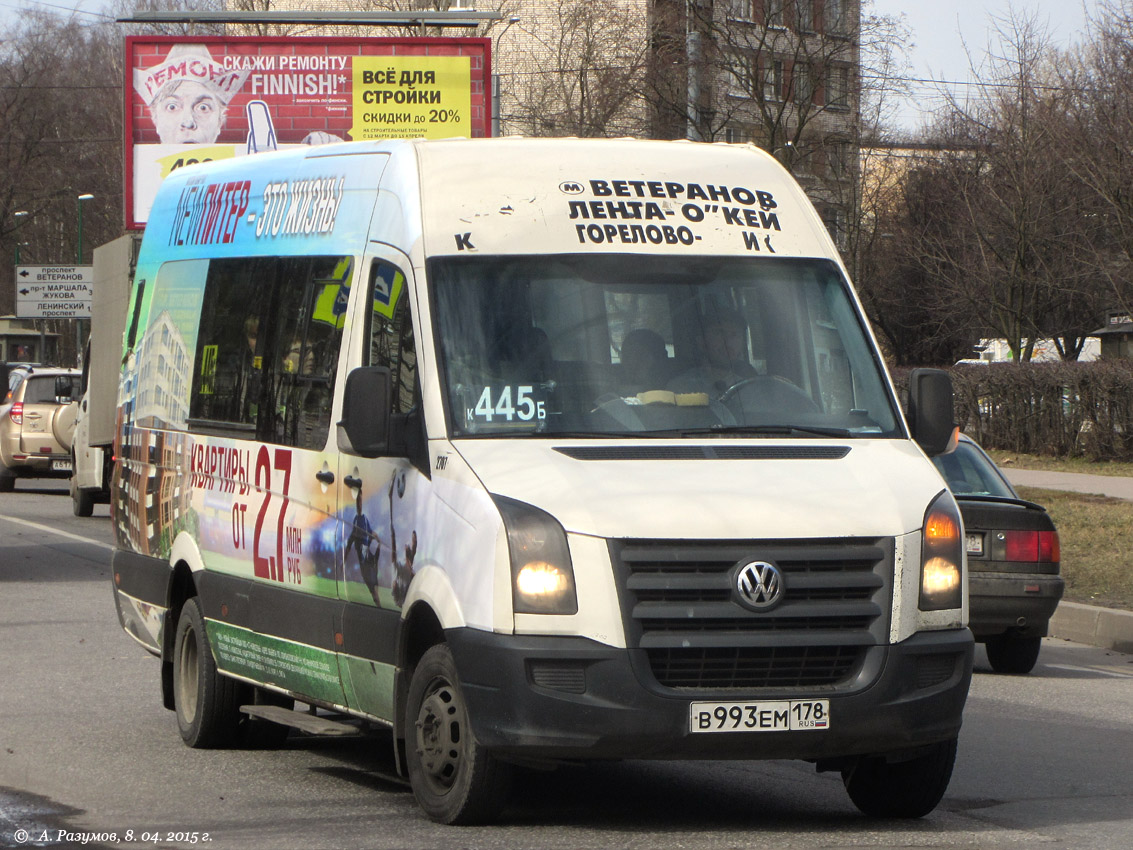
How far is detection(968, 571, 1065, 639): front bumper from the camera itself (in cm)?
1109

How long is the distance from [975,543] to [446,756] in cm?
576

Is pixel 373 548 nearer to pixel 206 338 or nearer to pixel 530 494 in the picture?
pixel 530 494

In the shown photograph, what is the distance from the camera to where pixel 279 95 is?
86.8 feet

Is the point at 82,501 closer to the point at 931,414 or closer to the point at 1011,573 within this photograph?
the point at 1011,573

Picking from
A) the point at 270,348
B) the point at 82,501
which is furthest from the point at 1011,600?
the point at 82,501

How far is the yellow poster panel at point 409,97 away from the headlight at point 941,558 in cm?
2061

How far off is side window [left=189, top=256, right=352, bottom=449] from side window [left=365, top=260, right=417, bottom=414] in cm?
25

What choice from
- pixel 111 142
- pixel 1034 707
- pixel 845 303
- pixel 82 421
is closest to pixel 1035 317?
pixel 82 421

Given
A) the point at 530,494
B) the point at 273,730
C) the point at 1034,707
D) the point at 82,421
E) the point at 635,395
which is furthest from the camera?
the point at 82,421

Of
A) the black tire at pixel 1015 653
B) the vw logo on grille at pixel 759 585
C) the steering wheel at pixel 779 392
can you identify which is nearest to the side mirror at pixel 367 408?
the steering wheel at pixel 779 392

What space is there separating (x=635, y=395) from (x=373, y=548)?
43.7 inches

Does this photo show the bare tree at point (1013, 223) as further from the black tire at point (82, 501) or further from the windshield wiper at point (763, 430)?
the windshield wiper at point (763, 430)

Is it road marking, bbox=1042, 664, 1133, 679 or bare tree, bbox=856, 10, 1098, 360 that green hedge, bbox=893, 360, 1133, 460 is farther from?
road marking, bbox=1042, 664, 1133, 679

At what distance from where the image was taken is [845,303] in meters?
7.22
